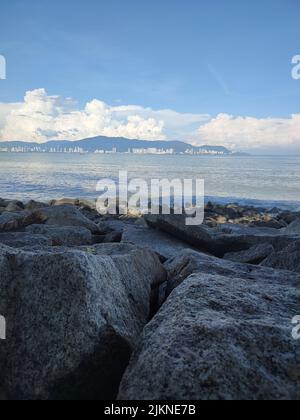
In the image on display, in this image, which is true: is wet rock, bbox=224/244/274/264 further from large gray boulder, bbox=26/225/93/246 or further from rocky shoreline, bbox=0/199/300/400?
large gray boulder, bbox=26/225/93/246

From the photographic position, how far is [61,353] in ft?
9.92

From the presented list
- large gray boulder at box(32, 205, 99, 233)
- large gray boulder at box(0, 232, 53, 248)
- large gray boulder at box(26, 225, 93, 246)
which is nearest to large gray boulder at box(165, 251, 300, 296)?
large gray boulder at box(0, 232, 53, 248)

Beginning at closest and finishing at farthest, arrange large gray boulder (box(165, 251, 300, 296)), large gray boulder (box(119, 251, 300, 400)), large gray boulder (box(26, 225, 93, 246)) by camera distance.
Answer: large gray boulder (box(119, 251, 300, 400)) → large gray boulder (box(165, 251, 300, 296)) → large gray boulder (box(26, 225, 93, 246))

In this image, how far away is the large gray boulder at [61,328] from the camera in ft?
9.86

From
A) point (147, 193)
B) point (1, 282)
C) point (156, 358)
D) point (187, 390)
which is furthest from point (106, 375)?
point (147, 193)

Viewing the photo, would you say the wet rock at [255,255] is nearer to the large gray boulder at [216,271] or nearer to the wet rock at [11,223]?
the large gray boulder at [216,271]

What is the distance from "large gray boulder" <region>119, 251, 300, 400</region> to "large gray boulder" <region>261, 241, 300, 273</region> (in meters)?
2.26

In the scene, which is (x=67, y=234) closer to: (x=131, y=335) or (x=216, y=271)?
(x=216, y=271)

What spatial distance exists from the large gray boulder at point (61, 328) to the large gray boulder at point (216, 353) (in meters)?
0.34

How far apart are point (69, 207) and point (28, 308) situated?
28.5 ft

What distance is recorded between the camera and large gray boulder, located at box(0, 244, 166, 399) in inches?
118

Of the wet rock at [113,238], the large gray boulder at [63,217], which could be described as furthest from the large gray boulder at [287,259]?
the large gray boulder at [63,217]

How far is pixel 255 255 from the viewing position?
24.3 feet

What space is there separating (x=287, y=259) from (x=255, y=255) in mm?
1610
